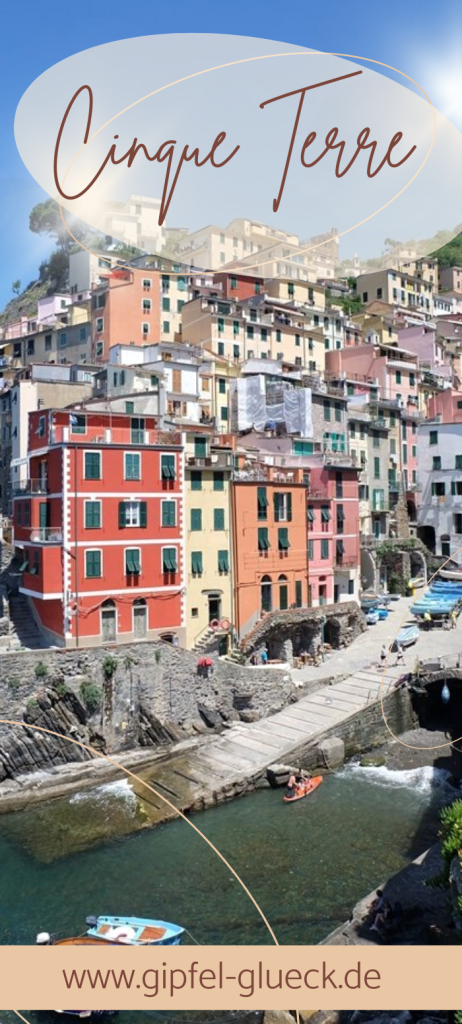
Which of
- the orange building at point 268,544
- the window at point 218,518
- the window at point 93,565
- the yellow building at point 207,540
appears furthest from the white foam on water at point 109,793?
the window at point 218,518

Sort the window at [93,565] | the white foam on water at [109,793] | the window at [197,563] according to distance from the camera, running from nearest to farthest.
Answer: the white foam on water at [109,793] < the window at [93,565] < the window at [197,563]

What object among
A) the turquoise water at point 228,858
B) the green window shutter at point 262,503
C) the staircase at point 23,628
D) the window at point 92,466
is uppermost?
the window at point 92,466

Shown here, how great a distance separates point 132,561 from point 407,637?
18.0m

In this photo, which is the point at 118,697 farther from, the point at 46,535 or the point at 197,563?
the point at 197,563

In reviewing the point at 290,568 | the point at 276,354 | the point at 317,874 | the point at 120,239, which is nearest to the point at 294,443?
the point at 290,568

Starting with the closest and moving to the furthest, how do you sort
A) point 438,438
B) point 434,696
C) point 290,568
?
point 434,696, point 290,568, point 438,438

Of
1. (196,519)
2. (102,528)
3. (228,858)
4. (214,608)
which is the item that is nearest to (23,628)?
(102,528)

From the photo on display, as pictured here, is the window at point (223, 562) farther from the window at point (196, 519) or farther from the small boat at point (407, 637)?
the small boat at point (407, 637)

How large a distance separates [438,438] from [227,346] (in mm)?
22146

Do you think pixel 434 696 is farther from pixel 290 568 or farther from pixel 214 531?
pixel 214 531

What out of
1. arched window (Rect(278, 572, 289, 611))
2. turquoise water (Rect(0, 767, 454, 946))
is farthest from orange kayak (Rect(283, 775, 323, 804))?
arched window (Rect(278, 572, 289, 611))

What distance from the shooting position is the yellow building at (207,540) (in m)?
41.7

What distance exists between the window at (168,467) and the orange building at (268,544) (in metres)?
4.64

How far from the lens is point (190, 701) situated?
3769cm
